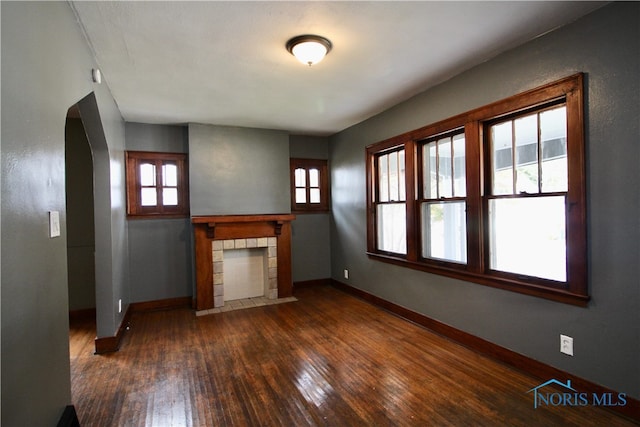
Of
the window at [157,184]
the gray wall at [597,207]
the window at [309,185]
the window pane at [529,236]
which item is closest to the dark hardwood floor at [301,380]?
the gray wall at [597,207]

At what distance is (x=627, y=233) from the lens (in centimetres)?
206

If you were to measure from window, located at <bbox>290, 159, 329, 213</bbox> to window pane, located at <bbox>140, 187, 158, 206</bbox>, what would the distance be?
2.16m

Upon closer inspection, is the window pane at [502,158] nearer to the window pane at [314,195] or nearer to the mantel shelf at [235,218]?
the mantel shelf at [235,218]

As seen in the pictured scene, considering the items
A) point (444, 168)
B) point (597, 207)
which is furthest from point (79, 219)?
point (597, 207)

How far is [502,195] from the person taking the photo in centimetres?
287

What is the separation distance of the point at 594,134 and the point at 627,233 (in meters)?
0.68

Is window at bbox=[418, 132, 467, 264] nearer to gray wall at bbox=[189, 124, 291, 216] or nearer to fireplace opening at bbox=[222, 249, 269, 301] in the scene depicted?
gray wall at bbox=[189, 124, 291, 216]

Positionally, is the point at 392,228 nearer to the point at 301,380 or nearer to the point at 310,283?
the point at 310,283

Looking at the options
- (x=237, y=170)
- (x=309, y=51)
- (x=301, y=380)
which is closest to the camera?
(x=309, y=51)

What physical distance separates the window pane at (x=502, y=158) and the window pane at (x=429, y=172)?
724 mm

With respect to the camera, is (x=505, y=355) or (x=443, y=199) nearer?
(x=505, y=355)

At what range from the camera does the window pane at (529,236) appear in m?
2.49

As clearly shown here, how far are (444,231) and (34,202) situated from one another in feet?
11.1

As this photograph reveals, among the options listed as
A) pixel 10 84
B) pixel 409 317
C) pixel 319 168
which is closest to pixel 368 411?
pixel 409 317
